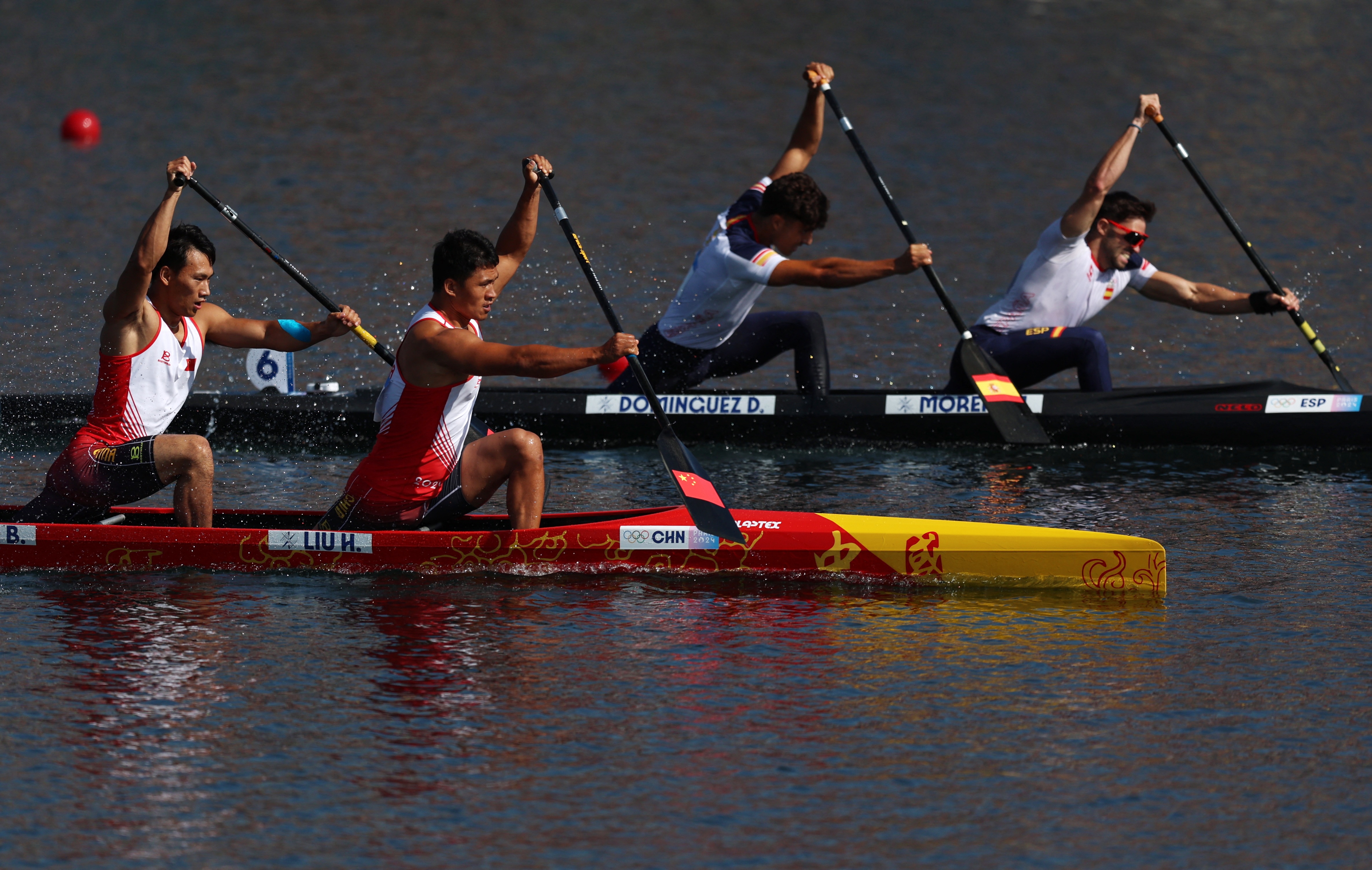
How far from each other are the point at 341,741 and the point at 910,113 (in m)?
19.7

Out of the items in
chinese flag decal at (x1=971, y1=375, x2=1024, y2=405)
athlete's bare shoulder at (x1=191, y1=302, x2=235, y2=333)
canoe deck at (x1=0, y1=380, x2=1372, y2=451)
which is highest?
athlete's bare shoulder at (x1=191, y1=302, x2=235, y2=333)

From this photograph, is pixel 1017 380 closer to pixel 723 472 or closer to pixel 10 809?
pixel 723 472

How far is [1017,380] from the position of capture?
11430 mm

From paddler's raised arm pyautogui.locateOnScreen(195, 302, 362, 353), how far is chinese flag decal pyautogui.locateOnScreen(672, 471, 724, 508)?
1599 millimetres

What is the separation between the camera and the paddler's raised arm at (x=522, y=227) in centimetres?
867

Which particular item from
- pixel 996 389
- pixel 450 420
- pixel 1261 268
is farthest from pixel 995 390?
pixel 450 420

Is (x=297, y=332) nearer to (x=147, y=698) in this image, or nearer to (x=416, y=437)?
(x=416, y=437)

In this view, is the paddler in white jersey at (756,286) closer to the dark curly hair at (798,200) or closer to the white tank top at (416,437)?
the dark curly hair at (798,200)

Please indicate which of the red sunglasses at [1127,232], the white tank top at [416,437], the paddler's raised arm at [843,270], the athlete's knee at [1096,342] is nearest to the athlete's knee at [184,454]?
the white tank top at [416,437]

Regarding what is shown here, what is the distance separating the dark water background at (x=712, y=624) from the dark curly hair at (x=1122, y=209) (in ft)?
4.45

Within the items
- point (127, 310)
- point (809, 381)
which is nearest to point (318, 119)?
point (809, 381)

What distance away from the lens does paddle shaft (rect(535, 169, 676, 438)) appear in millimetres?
8406

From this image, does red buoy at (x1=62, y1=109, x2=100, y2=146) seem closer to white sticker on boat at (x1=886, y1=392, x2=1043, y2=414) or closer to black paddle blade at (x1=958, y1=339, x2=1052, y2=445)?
white sticker on boat at (x1=886, y1=392, x2=1043, y2=414)

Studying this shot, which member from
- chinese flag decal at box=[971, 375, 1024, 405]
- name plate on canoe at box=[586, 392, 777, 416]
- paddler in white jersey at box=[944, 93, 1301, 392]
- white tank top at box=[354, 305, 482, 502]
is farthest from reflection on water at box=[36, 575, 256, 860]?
paddler in white jersey at box=[944, 93, 1301, 392]
